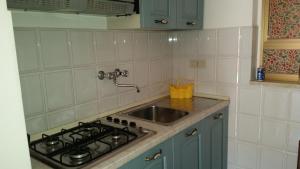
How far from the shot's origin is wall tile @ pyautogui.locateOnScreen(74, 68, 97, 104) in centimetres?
147

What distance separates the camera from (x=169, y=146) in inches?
52.2

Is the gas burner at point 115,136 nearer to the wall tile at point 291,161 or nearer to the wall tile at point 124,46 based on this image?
the wall tile at point 124,46

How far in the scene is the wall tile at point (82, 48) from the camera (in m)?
1.42

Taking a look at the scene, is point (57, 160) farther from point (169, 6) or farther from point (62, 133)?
point (169, 6)

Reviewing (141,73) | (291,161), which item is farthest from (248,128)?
(141,73)

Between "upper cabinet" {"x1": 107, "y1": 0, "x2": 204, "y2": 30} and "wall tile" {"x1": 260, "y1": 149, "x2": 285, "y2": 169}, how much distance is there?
3.54ft

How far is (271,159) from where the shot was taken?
1.80 meters

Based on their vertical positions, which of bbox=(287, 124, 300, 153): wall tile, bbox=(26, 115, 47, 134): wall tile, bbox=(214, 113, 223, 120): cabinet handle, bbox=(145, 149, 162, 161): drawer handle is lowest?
bbox=(287, 124, 300, 153): wall tile

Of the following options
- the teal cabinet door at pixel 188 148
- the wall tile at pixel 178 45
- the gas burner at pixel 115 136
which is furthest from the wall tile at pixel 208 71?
the gas burner at pixel 115 136

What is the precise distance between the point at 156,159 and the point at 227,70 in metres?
1.00

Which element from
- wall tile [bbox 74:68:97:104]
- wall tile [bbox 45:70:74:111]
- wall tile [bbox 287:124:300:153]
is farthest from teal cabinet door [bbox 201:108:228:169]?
wall tile [bbox 45:70:74:111]

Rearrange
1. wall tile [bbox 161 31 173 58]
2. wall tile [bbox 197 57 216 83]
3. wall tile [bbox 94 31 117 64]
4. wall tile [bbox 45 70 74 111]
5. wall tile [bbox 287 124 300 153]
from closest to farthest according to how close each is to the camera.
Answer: wall tile [bbox 45 70 74 111], wall tile [bbox 94 31 117 64], wall tile [bbox 287 124 300 153], wall tile [bbox 197 57 216 83], wall tile [bbox 161 31 173 58]

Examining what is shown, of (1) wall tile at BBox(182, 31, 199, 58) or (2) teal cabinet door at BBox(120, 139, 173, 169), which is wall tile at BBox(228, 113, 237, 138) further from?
(2) teal cabinet door at BBox(120, 139, 173, 169)

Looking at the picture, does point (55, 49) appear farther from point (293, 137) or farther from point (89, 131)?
point (293, 137)
